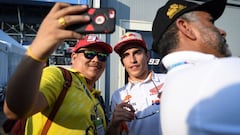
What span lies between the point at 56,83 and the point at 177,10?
0.72 metres

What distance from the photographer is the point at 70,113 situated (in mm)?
1650

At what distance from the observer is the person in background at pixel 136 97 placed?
210cm

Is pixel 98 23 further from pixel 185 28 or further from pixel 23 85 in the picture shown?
pixel 185 28

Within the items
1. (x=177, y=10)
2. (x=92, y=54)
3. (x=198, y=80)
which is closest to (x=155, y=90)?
(x=92, y=54)

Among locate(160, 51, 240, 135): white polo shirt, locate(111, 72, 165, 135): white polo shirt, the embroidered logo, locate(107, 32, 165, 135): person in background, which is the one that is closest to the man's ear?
→ locate(160, 51, 240, 135): white polo shirt

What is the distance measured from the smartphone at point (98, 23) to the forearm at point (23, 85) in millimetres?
176

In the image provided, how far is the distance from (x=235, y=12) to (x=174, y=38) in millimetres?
5057

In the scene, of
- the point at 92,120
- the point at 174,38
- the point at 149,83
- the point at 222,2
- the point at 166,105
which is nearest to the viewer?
the point at 166,105

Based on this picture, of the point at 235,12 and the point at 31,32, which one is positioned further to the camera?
the point at 31,32

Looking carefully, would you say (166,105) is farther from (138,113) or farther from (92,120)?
(138,113)

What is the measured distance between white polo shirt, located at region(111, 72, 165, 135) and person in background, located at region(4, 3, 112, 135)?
37 cm

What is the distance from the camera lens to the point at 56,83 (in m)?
1.54

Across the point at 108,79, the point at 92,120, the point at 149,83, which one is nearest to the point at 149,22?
the point at 108,79

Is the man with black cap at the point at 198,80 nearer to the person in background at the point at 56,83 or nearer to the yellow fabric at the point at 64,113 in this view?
the person in background at the point at 56,83
